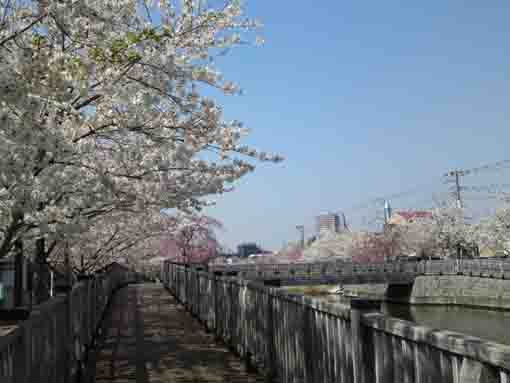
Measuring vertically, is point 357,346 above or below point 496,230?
below

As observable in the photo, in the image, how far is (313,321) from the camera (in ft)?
17.4

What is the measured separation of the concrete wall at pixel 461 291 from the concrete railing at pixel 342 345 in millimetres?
34165

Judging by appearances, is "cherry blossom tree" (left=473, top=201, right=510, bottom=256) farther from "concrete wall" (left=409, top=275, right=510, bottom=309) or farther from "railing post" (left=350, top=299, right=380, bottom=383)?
"railing post" (left=350, top=299, right=380, bottom=383)

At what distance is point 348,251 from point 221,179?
73.4 metres

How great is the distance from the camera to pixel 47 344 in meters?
5.30

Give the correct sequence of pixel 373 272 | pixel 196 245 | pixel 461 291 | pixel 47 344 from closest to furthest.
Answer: pixel 47 344
pixel 461 291
pixel 373 272
pixel 196 245

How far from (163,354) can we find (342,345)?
6.73 metres

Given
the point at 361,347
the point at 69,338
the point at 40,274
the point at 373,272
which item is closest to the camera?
the point at 361,347

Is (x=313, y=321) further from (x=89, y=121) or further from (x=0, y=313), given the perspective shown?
(x=89, y=121)

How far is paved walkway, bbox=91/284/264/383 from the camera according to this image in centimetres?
851

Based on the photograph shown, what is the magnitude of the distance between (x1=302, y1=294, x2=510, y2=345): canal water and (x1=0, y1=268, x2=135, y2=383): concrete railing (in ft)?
69.0

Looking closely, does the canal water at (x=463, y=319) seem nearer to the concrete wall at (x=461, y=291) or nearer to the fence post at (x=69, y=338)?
the concrete wall at (x=461, y=291)

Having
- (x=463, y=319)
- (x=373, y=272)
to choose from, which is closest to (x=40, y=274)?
(x=463, y=319)

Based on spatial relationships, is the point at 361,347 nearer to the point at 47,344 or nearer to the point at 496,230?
the point at 47,344
